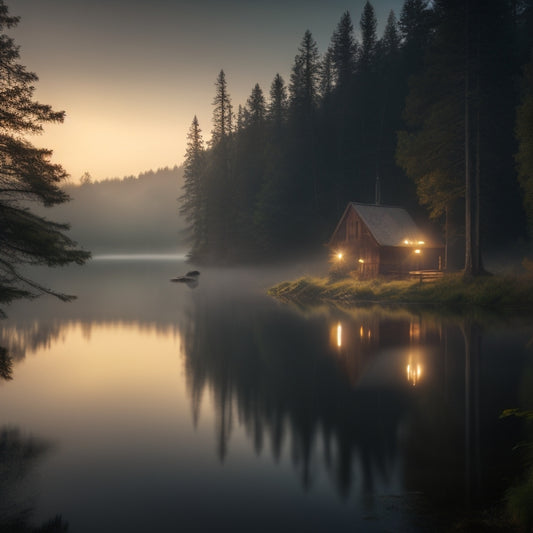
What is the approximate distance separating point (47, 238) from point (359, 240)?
38214 mm

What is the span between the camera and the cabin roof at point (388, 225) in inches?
1871

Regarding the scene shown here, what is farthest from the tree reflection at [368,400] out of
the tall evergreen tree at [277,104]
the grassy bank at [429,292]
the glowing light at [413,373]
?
the tall evergreen tree at [277,104]

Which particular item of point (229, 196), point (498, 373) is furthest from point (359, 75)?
point (498, 373)

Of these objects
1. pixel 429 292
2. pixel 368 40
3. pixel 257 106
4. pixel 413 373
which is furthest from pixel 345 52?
pixel 413 373

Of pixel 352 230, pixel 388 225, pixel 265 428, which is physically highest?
pixel 388 225

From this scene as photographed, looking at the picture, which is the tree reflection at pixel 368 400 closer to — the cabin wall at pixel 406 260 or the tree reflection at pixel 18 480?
the tree reflection at pixel 18 480

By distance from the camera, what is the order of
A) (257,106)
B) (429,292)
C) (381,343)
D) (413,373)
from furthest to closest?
(257,106)
(429,292)
(381,343)
(413,373)

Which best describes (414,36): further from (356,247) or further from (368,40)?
(356,247)

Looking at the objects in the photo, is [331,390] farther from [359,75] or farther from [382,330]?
[359,75]

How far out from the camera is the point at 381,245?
46344mm

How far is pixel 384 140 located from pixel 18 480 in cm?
6154

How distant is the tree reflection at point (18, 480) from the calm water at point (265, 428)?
41 millimetres

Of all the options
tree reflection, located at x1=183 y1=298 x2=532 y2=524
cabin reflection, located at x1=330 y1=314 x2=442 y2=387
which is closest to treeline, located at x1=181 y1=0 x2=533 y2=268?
cabin reflection, located at x1=330 y1=314 x2=442 y2=387

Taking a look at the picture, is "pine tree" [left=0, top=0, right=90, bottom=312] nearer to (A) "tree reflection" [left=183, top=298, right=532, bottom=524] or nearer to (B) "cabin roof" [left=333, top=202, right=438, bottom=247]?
(A) "tree reflection" [left=183, top=298, right=532, bottom=524]
